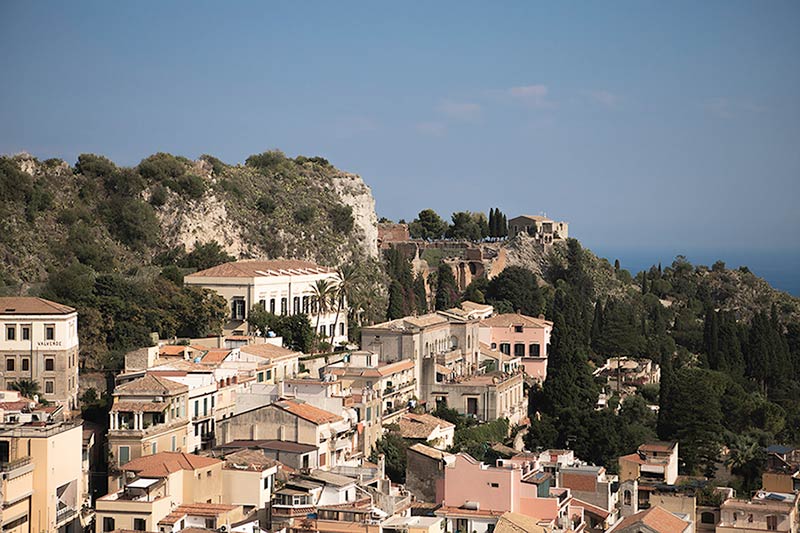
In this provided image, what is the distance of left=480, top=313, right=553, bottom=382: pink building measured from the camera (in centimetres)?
A: 5762

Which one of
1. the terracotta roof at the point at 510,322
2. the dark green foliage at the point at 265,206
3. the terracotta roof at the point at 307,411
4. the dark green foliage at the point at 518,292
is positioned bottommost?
the terracotta roof at the point at 307,411

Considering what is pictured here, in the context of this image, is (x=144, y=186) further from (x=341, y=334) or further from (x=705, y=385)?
(x=705, y=385)

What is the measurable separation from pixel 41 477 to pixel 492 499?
11275mm

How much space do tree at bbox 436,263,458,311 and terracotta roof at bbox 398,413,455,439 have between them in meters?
24.0

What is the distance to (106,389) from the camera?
41344mm

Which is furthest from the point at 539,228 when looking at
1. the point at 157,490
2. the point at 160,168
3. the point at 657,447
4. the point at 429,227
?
the point at 157,490

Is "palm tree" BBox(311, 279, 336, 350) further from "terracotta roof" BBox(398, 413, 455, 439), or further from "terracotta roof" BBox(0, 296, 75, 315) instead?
"terracotta roof" BBox(0, 296, 75, 315)

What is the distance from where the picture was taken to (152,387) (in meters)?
35.4

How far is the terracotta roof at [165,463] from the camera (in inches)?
1233

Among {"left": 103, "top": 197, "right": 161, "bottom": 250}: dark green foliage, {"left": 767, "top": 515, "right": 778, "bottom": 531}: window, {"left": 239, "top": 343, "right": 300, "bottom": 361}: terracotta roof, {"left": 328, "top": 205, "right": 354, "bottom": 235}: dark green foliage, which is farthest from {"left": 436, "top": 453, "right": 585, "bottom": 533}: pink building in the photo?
{"left": 328, "top": 205, "right": 354, "bottom": 235}: dark green foliage

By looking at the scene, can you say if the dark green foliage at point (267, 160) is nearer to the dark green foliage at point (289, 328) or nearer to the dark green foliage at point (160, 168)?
the dark green foliage at point (160, 168)

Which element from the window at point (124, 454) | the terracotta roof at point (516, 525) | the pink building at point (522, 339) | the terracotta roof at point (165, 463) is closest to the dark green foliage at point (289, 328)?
the pink building at point (522, 339)

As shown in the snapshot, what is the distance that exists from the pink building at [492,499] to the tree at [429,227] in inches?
2342

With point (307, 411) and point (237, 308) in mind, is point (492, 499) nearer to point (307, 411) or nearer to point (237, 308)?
point (307, 411)
